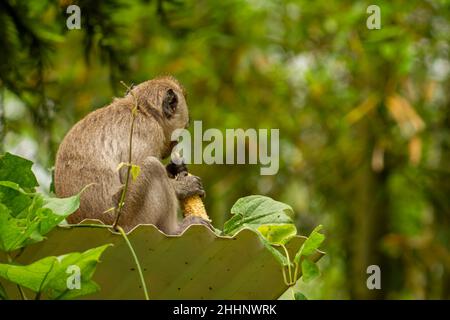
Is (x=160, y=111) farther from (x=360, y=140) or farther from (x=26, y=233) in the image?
(x=360, y=140)

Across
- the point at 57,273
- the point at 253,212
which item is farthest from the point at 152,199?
the point at 57,273

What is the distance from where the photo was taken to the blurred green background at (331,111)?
612 centimetres

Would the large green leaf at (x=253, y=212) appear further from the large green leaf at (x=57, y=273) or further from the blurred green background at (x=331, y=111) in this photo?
the blurred green background at (x=331, y=111)

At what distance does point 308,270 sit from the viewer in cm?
189

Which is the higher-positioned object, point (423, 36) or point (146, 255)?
point (423, 36)

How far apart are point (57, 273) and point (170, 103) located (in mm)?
1600

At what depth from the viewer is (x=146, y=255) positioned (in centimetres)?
174

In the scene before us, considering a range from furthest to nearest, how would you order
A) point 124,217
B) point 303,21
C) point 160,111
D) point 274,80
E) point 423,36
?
1. point 274,80
2. point 303,21
3. point 423,36
4. point 160,111
5. point 124,217

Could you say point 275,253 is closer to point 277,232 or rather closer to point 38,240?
point 277,232

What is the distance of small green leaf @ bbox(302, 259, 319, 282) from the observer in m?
1.88

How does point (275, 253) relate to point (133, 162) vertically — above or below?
below

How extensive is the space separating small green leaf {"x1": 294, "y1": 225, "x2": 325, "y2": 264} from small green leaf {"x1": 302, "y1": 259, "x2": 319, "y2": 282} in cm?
4
